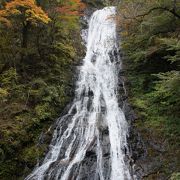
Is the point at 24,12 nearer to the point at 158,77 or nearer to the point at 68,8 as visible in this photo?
the point at 68,8

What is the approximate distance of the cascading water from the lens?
12.6 meters

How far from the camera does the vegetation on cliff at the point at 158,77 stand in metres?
12.7

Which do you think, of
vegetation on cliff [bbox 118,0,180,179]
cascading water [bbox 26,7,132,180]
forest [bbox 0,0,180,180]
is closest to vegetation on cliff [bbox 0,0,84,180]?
forest [bbox 0,0,180,180]

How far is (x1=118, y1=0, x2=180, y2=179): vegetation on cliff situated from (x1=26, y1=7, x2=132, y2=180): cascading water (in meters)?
1.08

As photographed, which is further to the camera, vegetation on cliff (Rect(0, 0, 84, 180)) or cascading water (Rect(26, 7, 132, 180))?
vegetation on cliff (Rect(0, 0, 84, 180))

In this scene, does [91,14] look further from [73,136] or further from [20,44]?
[73,136]

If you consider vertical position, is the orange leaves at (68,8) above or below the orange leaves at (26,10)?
above

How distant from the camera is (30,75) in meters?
17.7

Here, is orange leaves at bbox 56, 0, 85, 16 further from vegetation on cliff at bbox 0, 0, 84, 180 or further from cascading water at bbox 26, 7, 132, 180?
cascading water at bbox 26, 7, 132, 180

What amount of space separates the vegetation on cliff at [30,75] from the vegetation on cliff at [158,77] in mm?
3916

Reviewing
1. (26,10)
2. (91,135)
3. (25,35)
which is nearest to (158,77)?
(91,135)

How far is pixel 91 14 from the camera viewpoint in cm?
3008

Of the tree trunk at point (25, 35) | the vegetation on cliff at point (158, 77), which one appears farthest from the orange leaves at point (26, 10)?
the vegetation on cliff at point (158, 77)

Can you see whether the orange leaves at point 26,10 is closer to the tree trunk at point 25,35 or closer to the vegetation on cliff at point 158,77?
the tree trunk at point 25,35
